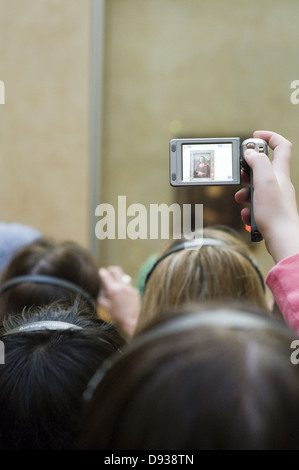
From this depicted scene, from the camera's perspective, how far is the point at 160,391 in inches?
21.7

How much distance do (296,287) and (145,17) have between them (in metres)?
4.14

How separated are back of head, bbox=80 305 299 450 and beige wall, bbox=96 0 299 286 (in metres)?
3.72

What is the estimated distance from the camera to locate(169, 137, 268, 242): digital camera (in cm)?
118

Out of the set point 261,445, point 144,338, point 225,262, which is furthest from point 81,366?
point 225,262

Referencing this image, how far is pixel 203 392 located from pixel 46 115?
449 centimetres

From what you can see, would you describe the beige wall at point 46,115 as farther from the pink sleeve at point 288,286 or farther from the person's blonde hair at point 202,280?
the pink sleeve at point 288,286

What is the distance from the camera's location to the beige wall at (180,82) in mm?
4402

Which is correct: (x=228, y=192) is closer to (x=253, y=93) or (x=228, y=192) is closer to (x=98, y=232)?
(x=253, y=93)

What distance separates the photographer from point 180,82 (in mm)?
4574
